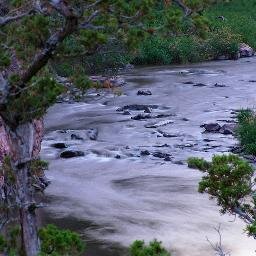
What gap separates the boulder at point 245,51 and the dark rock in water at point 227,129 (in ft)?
57.7

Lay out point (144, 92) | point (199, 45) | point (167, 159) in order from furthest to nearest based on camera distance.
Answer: point (199, 45)
point (144, 92)
point (167, 159)

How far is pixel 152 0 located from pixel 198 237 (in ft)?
22.8

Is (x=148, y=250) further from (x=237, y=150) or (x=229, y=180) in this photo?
(x=237, y=150)

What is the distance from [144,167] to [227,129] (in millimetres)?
4407

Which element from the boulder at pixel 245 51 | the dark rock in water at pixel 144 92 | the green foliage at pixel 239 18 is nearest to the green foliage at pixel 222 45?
the boulder at pixel 245 51

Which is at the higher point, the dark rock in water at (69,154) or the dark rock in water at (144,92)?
the dark rock in water at (144,92)

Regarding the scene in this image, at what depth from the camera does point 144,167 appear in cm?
1705

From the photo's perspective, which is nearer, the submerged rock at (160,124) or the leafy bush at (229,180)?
the leafy bush at (229,180)

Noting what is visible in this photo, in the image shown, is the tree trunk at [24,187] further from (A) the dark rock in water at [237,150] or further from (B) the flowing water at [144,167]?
(A) the dark rock in water at [237,150]

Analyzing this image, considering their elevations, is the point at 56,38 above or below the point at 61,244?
above

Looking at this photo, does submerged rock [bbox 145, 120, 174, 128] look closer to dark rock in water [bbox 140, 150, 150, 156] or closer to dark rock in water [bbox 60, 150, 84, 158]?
dark rock in water [bbox 140, 150, 150, 156]

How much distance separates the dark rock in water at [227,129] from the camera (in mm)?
20191

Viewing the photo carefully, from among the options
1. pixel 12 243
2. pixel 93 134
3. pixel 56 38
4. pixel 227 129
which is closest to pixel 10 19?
pixel 56 38

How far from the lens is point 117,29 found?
6559mm
